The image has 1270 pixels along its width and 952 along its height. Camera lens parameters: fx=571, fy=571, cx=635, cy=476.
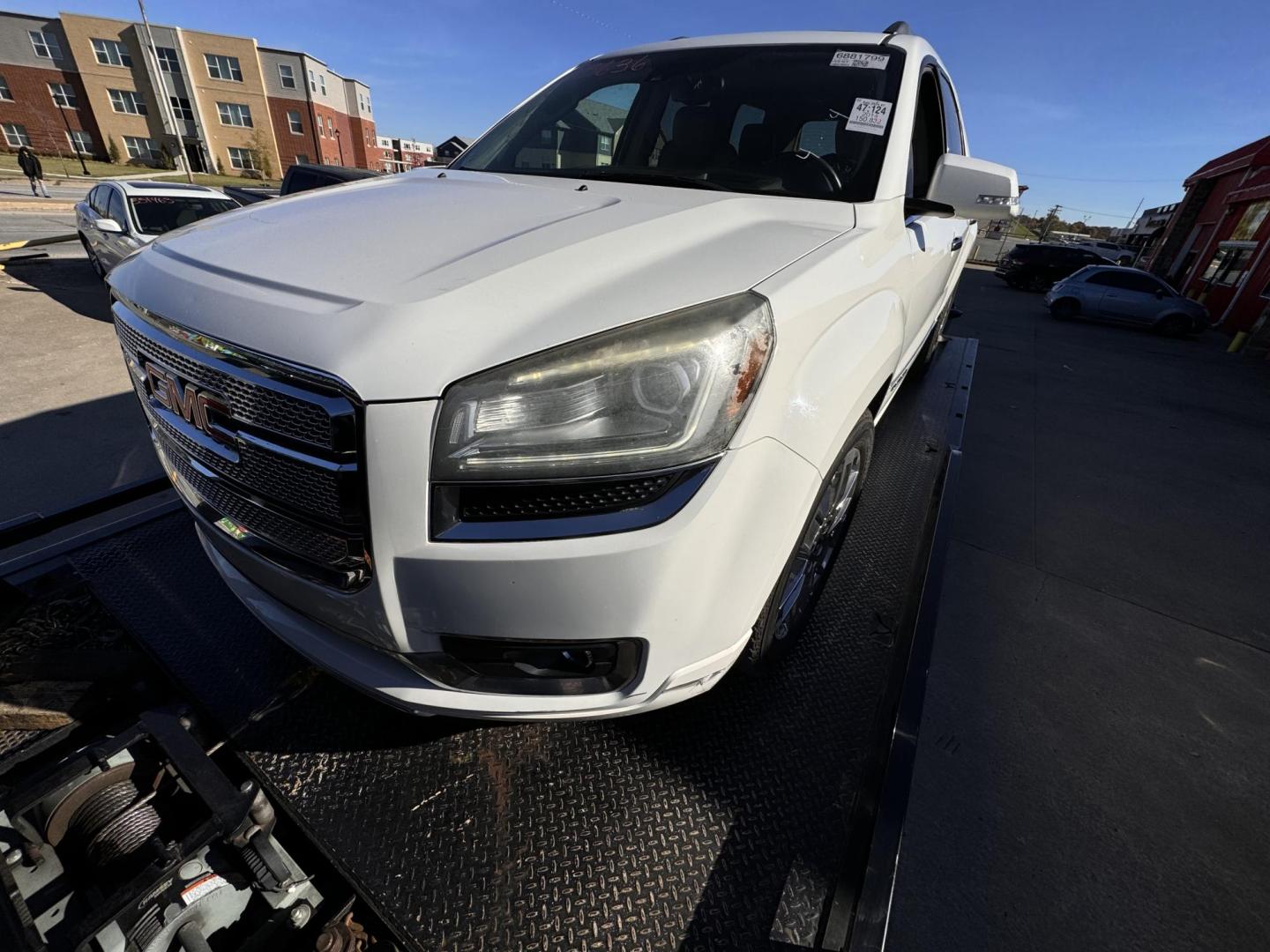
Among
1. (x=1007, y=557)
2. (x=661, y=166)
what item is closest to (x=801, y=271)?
(x=661, y=166)

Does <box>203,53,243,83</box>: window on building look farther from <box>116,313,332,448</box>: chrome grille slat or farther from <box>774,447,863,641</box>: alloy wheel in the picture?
<box>774,447,863,641</box>: alloy wheel

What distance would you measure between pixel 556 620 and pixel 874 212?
1.51 meters

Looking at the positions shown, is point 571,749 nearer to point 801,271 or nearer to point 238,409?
point 238,409

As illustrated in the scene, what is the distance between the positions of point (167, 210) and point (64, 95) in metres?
52.4

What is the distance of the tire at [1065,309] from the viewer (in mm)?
14312

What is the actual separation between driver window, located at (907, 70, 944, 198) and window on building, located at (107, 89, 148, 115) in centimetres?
5815

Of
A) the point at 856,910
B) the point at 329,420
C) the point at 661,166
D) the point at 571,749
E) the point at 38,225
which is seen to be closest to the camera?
the point at 329,420

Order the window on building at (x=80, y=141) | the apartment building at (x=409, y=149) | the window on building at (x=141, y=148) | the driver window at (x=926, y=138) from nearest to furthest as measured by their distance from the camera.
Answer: the driver window at (x=926, y=138), the window on building at (x=80, y=141), the window on building at (x=141, y=148), the apartment building at (x=409, y=149)

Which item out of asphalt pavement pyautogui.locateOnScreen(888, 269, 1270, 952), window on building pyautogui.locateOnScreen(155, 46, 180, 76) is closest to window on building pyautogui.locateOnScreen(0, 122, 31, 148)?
window on building pyautogui.locateOnScreen(155, 46, 180, 76)

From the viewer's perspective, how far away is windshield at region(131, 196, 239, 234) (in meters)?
7.22

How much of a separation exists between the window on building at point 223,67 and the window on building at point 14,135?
519 inches

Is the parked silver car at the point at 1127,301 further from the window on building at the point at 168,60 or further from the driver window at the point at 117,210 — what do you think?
the window on building at the point at 168,60

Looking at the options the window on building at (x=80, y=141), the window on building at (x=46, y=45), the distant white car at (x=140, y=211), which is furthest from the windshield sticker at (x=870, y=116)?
the window on building at (x=46, y=45)

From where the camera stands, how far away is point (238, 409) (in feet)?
3.55
